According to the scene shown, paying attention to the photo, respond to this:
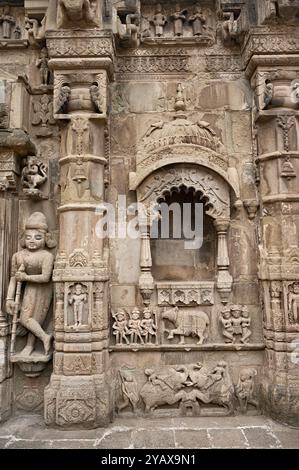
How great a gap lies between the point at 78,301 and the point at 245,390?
2.56m

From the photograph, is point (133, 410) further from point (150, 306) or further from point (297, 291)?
point (297, 291)

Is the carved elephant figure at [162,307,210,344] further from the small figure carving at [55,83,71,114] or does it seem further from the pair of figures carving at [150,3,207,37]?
the pair of figures carving at [150,3,207,37]

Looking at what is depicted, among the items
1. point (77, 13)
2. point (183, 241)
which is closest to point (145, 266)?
point (183, 241)

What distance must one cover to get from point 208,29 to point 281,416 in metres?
5.61

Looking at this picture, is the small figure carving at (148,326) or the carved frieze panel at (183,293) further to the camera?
the carved frieze panel at (183,293)

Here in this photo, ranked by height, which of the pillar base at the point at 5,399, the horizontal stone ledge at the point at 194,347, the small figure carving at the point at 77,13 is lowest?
the pillar base at the point at 5,399

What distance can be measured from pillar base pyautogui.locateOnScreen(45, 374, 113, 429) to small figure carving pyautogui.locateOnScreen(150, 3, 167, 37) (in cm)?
504

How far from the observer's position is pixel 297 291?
4.88 m

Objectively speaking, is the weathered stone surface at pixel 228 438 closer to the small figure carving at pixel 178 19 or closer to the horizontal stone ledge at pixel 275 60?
the horizontal stone ledge at pixel 275 60

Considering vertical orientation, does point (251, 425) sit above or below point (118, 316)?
below

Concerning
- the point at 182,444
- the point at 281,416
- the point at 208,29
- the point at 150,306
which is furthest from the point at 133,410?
the point at 208,29

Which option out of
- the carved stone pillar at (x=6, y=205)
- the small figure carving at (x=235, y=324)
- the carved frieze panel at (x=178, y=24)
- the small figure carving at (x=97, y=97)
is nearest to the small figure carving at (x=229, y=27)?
the carved frieze panel at (x=178, y=24)

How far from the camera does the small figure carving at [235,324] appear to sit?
16.9 ft

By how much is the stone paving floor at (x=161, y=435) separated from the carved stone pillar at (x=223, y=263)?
1.62 meters
